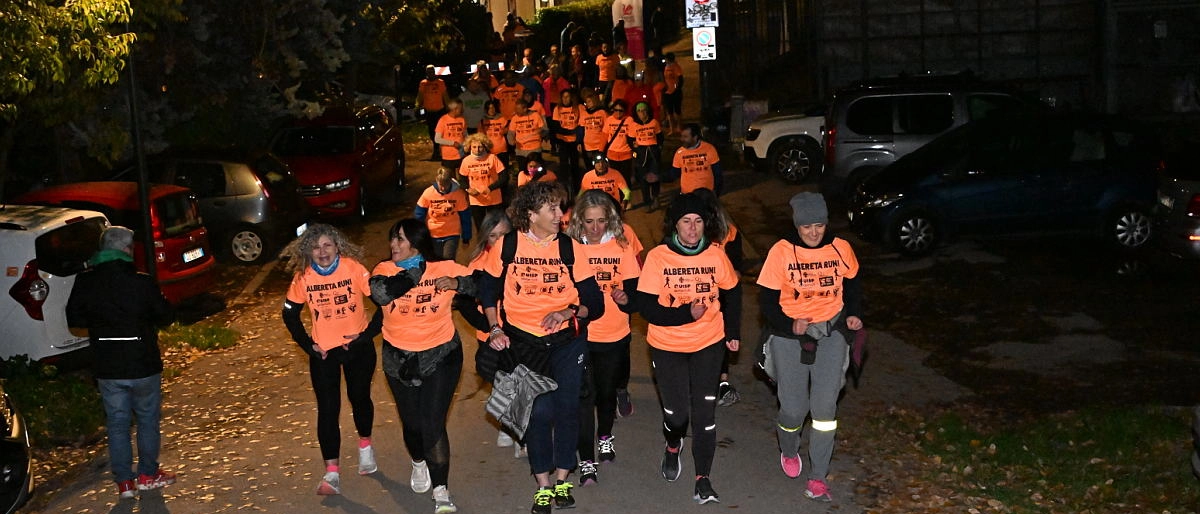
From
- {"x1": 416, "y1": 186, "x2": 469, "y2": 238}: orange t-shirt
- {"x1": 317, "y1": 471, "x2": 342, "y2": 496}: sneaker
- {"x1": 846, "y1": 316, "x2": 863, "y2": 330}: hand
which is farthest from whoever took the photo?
{"x1": 416, "y1": 186, "x2": 469, "y2": 238}: orange t-shirt

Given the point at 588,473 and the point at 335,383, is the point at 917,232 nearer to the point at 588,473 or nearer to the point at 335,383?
the point at 588,473

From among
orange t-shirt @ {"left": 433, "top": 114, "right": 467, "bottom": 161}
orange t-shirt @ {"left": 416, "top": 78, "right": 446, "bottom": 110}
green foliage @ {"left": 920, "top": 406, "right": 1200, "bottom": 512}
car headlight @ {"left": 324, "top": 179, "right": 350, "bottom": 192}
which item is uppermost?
orange t-shirt @ {"left": 416, "top": 78, "right": 446, "bottom": 110}

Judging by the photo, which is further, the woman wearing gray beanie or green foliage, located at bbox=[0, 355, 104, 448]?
green foliage, located at bbox=[0, 355, 104, 448]

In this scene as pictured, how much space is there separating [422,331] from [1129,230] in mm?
10514

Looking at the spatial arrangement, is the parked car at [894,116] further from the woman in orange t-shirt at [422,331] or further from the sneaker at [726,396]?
the woman in orange t-shirt at [422,331]

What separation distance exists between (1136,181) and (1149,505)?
335 inches

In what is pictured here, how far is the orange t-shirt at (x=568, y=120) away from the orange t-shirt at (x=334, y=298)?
42.3 feet

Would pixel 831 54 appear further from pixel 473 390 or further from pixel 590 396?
pixel 590 396

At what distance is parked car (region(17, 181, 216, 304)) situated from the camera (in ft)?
46.1

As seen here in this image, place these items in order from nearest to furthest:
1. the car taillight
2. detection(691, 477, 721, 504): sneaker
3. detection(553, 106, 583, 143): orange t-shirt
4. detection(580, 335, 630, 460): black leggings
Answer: detection(691, 477, 721, 504): sneaker → detection(580, 335, 630, 460): black leggings → the car taillight → detection(553, 106, 583, 143): orange t-shirt

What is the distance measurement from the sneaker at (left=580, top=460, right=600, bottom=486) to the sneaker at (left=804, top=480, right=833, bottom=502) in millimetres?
1248

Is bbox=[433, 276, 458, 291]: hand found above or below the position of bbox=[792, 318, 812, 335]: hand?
above

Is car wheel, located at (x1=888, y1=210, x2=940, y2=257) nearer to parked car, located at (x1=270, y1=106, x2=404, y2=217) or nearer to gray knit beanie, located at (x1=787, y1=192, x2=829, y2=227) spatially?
parked car, located at (x1=270, y1=106, x2=404, y2=217)

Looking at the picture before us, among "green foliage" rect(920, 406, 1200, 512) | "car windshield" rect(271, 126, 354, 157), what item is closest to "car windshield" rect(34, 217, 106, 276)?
"green foliage" rect(920, 406, 1200, 512)
